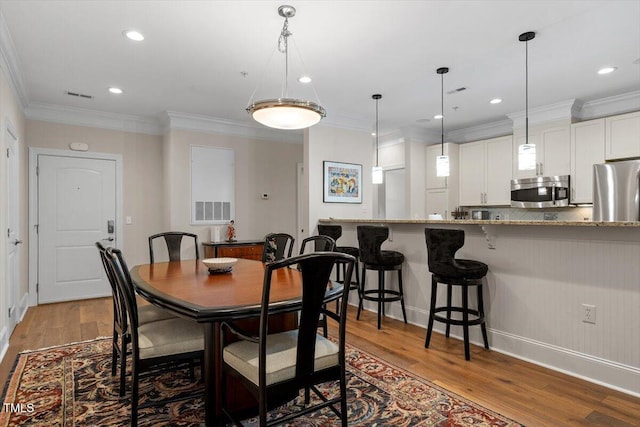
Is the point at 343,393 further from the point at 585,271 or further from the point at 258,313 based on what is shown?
the point at 585,271

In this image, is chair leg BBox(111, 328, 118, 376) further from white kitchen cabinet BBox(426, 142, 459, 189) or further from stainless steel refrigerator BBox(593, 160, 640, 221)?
white kitchen cabinet BBox(426, 142, 459, 189)

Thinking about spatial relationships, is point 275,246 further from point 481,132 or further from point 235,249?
point 481,132

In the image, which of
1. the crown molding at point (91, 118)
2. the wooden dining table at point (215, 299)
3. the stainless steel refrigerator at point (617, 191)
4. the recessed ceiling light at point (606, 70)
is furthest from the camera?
the crown molding at point (91, 118)

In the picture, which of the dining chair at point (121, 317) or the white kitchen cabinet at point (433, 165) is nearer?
the dining chair at point (121, 317)

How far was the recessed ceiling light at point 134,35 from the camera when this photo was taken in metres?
2.86

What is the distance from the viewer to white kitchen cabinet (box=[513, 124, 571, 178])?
4.82 meters

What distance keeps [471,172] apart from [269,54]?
411 centimetres

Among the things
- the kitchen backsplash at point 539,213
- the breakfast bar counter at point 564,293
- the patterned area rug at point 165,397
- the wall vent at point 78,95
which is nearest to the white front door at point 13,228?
the wall vent at point 78,95

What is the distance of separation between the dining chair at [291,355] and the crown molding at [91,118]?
462cm

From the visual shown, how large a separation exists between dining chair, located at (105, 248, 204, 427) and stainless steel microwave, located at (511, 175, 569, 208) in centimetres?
477

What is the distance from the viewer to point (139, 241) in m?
5.36

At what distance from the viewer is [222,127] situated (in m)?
5.60

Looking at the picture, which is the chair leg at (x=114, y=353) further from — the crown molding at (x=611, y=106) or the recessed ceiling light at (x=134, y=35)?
the crown molding at (x=611, y=106)

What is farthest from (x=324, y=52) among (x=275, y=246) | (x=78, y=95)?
(x=78, y=95)
